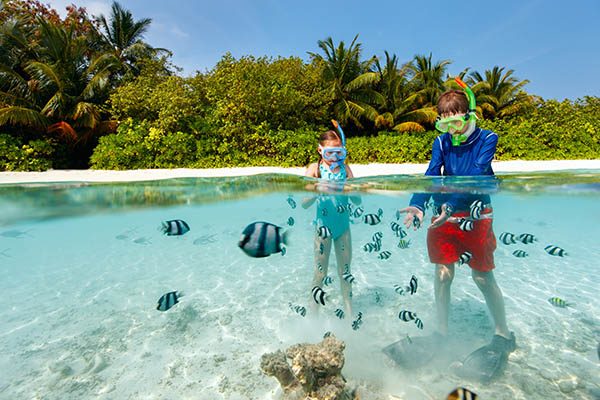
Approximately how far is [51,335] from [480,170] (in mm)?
7615

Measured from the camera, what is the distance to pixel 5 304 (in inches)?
277

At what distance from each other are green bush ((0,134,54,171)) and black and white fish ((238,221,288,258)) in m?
19.1

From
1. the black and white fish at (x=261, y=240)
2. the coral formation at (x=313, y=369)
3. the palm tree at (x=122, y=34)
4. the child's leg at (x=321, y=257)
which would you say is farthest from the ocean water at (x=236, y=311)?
the palm tree at (x=122, y=34)

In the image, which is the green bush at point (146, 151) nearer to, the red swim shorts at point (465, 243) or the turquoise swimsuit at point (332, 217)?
the turquoise swimsuit at point (332, 217)

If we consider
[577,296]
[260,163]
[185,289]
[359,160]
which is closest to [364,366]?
[185,289]

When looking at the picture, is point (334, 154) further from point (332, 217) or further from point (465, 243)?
point (465, 243)

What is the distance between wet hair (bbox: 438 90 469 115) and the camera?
11.0ft

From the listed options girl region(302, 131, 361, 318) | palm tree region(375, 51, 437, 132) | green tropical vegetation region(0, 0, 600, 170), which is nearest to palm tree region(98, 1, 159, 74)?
green tropical vegetation region(0, 0, 600, 170)

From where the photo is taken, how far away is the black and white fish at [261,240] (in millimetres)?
2523

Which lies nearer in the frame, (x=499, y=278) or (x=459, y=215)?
(x=459, y=215)

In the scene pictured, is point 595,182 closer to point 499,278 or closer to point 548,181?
point 548,181

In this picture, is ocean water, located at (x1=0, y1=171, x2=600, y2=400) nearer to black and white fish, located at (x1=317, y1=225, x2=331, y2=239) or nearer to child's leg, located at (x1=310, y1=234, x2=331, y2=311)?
child's leg, located at (x1=310, y1=234, x2=331, y2=311)

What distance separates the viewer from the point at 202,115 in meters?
18.7

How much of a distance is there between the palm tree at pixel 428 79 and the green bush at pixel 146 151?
1912 cm
